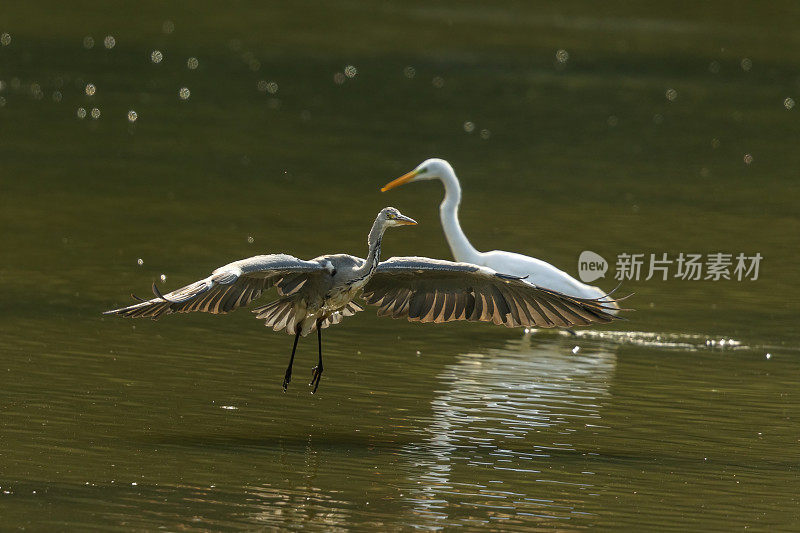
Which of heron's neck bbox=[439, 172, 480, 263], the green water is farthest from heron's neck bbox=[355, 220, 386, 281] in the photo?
heron's neck bbox=[439, 172, 480, 263]

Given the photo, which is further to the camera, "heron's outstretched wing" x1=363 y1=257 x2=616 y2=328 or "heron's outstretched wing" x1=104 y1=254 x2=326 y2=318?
"heron's outstretched wing" x1=363 y1=257 x2=616 y2=328

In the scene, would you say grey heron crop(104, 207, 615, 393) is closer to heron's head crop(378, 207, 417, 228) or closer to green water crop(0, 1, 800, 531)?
heron's head crop(378, 207, 417, 228)

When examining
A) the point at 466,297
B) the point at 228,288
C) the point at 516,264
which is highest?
the point at 516,264

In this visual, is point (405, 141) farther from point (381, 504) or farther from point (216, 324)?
point (381, 504)

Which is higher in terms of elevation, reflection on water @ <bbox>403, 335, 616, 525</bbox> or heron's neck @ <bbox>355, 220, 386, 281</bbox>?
heron's neck @ <bbox>355, 220, 386, 281</bbox>

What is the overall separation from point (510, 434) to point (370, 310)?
172 inches

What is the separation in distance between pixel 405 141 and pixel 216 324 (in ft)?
44.0

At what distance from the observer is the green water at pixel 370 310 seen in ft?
31.7

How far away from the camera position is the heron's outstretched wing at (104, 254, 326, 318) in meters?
9.67

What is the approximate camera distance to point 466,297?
1153 cm

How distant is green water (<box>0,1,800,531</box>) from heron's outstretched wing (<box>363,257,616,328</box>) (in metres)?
0.78

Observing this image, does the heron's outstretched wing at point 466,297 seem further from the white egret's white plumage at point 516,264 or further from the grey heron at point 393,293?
the white egret's white plumage at point 516,264

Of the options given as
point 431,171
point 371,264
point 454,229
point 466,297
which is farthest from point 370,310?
point 371,264

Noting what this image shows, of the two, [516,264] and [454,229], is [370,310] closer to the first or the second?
[454,229]
